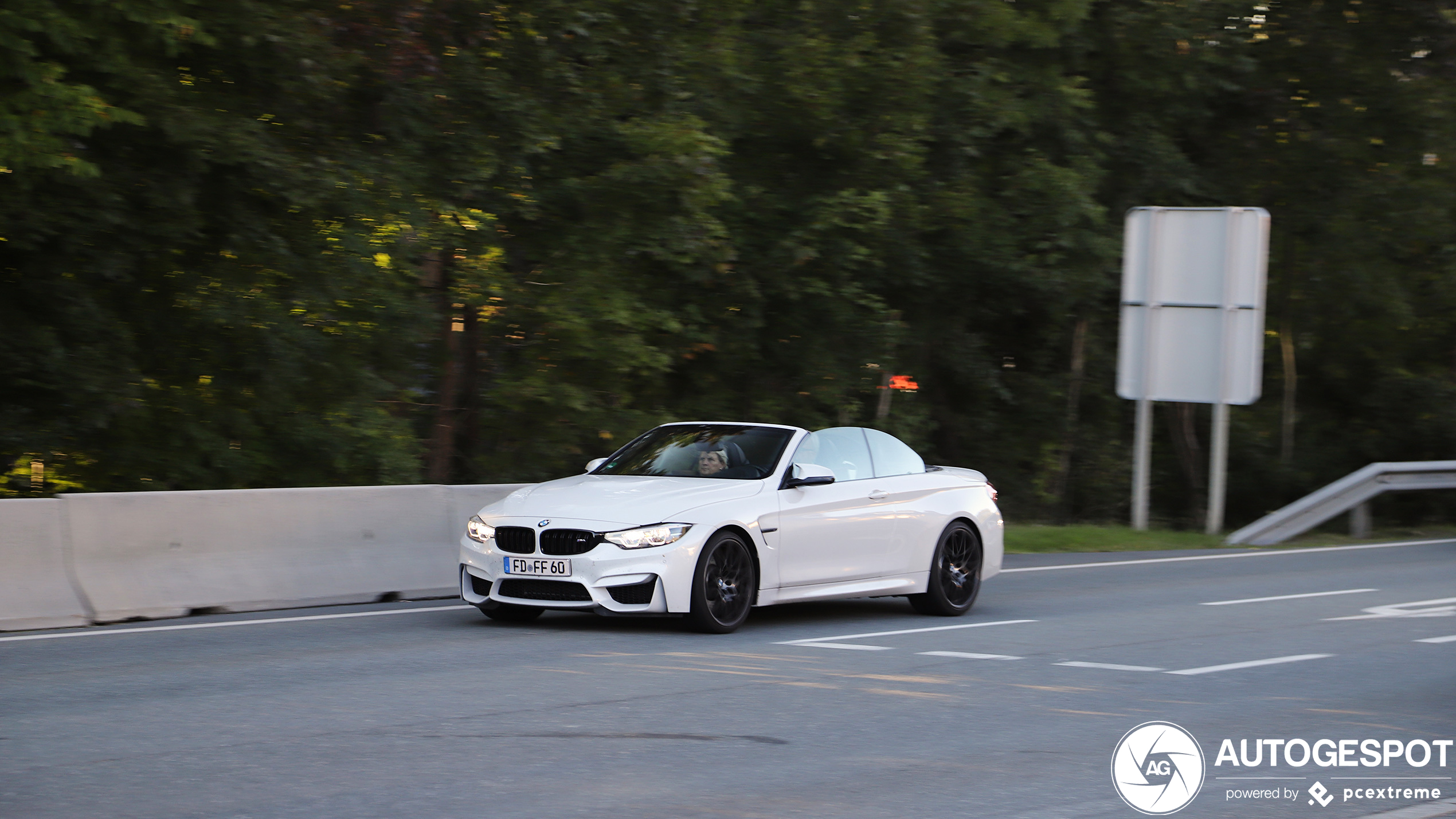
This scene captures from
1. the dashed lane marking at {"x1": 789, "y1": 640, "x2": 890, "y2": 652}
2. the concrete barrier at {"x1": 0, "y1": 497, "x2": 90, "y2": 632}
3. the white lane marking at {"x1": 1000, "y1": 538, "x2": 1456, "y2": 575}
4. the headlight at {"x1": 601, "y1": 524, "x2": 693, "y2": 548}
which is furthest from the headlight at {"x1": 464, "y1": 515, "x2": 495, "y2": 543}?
the white lane marking at {"x1": 1000, "y1": 538, "x2": 1456, "y2": 575}

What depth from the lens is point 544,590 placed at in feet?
35.4

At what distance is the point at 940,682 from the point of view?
927 cm

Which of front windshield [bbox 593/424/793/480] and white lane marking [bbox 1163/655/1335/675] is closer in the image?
white lane marking [bbox 1163/655/1335/675]

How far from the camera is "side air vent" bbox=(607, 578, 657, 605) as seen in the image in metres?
10.6

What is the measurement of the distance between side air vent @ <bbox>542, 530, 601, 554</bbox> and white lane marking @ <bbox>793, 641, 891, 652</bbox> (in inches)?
59.0

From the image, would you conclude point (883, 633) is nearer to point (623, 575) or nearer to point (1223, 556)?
point (623, 575)

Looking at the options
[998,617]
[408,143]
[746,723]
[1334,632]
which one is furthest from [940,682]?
[408,143]

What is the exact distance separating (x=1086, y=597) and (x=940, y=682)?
18.1 feet

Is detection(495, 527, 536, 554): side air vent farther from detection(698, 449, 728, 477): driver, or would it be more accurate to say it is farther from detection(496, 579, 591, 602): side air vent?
detection(698, 449, 728, 477): driver

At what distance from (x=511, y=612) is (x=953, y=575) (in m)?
3.53

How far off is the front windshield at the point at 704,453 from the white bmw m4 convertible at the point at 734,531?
0.04ft

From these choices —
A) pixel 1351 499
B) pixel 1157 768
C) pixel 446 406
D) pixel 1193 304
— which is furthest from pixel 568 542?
pixel 1351 499

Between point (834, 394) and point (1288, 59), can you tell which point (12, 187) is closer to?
point (834, 394)

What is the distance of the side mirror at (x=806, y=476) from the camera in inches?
455
